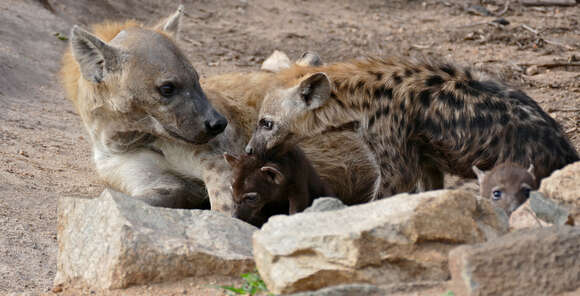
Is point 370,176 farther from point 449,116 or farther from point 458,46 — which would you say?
point 458,46

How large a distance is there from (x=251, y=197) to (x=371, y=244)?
138 cm

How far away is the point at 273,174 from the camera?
11.7ft

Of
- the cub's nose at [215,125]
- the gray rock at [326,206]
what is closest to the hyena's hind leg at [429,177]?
the cub's nose at [215,125]

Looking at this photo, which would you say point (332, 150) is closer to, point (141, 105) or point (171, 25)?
point (141, 105)

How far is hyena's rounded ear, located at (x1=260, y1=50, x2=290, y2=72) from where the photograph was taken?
722 cm

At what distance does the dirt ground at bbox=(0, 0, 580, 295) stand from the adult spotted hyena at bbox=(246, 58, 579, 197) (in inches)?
24.4

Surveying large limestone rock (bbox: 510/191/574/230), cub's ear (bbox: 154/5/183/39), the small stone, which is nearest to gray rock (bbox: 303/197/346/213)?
large limestone rock (bbox: 510/191/574/230)

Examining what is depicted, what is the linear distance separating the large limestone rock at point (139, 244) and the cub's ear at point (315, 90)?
1.08m

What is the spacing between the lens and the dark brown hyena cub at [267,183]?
354 cm

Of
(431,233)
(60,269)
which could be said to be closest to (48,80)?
(60,269)

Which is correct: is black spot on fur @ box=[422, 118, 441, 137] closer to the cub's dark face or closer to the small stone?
the cub's dark face

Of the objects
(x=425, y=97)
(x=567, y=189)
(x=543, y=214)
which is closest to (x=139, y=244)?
(x=543, y=214)

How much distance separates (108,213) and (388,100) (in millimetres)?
1689

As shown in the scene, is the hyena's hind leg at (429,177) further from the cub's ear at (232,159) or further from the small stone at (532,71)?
the small stone at (532,71)
